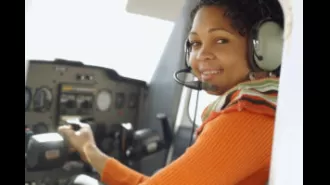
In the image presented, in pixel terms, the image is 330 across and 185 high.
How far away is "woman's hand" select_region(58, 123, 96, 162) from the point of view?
1395 mm

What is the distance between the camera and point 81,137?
1.41 metres

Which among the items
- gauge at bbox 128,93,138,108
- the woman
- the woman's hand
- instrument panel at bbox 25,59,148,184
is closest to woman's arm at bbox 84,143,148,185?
the woman's hand

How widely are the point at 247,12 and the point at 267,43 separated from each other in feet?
0.36

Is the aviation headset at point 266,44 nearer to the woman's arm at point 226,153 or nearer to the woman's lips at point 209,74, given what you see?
the woman's lips at point 209,74

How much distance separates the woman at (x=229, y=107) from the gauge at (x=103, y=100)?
1.67 m

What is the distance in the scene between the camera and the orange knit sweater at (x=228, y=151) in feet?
2.31

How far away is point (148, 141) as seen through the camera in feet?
7.91

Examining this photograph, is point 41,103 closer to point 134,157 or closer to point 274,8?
point 134,157

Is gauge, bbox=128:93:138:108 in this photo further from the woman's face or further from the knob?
the woman's face

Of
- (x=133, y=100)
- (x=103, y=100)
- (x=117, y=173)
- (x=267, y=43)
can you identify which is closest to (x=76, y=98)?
(x=103, y=100)

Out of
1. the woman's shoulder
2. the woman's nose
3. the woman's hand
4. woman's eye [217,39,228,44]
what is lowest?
the woman's hand
